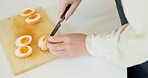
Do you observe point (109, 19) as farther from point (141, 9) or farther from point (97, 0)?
point (141, 9)

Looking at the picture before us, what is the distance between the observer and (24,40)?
84 cm

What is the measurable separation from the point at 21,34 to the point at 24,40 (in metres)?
0.06

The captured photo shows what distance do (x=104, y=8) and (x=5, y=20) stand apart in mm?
445

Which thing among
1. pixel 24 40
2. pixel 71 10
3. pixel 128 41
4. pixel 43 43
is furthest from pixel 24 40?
pixel 128 41

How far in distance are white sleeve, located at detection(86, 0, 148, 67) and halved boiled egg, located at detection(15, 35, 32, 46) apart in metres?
0.24

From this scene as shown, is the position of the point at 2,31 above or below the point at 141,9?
below


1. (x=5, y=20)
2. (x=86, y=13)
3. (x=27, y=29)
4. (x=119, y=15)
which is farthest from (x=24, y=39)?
(x=119, y=15)

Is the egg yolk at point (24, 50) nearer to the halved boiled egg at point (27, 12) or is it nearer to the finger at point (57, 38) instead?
the finger at point (57, 38)

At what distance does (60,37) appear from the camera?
788 mm

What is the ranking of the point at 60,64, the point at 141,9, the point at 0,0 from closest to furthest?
the point at 141,9
the point at 60,64
the point at 0,0

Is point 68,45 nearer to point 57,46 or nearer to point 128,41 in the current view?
point 57,46

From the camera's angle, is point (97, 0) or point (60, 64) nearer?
point (60, 64)

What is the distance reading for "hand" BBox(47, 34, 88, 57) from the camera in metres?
0.77

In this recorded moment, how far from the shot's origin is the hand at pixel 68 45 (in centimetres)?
77
